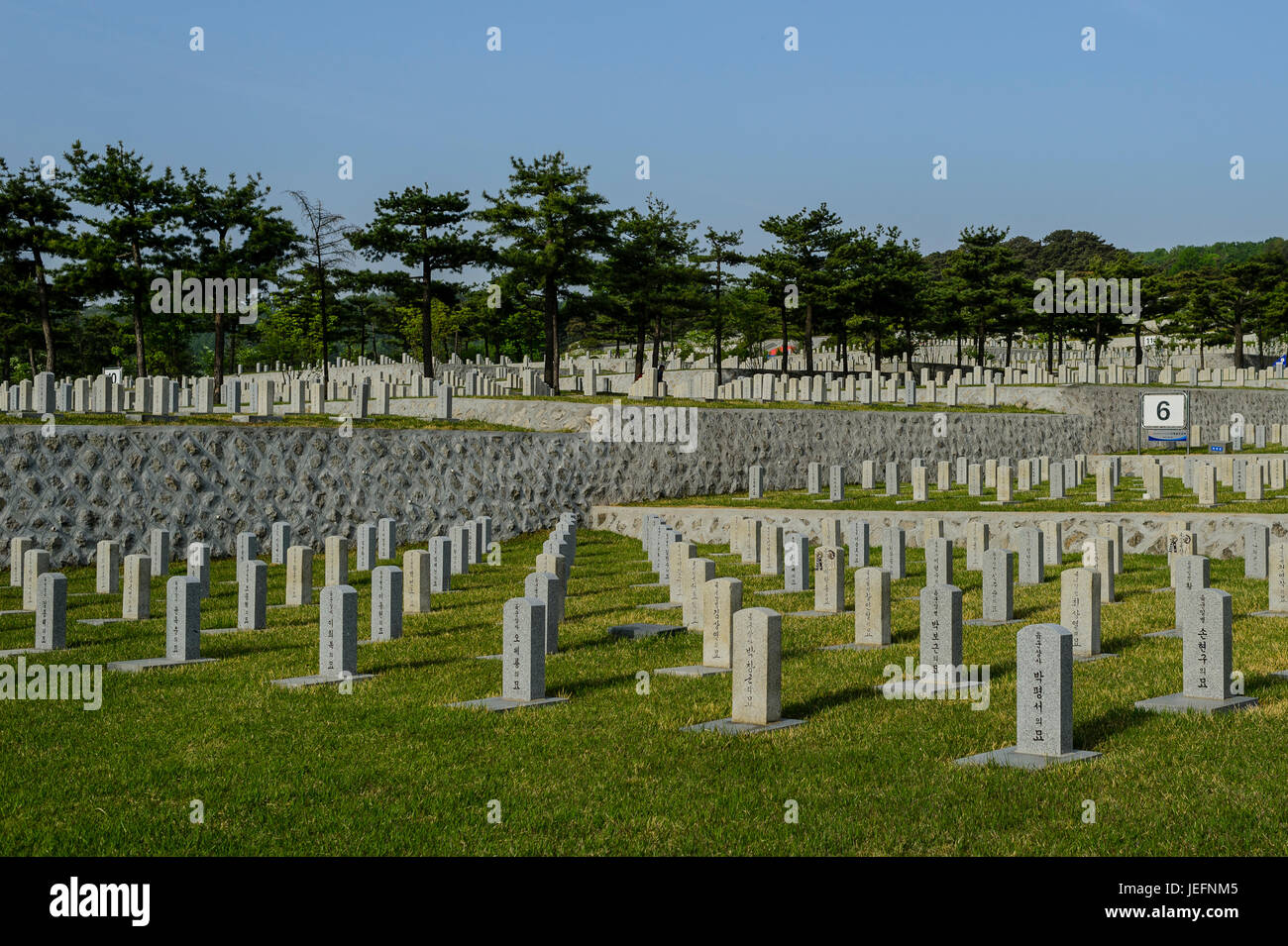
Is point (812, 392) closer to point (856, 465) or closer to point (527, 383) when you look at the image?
point (856, 465)

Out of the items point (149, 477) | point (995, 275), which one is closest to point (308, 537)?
point (149, 477)

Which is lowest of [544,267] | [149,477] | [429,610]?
[429,610]

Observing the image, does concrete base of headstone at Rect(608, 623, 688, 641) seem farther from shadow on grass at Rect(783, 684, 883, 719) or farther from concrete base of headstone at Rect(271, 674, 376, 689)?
shadow on grass at Rect(783, 684, 883, 719)

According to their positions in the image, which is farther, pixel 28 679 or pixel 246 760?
pixel 28 679

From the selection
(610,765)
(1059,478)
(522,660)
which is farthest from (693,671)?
(1059,478)

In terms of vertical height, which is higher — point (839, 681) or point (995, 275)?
point (995, 275)

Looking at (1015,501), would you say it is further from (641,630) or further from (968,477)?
(641,630)

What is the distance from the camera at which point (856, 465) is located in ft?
123

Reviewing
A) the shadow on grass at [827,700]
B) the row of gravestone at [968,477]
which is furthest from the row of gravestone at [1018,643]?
the row of gravestone at [968,477]

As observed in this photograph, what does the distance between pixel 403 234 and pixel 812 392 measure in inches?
591

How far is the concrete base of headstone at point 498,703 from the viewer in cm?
972

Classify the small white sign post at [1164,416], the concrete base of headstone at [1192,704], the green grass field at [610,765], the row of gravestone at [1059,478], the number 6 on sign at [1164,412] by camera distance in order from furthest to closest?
the number 6 on sign at [1164,412] → the small white sign post at [1164,416] → the row of gravestone at [1059,478] → the concrete base of headstone at [1192,704] → the green grass field at [610,765]

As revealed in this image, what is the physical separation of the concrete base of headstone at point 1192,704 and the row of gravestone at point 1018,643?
0.01 metres

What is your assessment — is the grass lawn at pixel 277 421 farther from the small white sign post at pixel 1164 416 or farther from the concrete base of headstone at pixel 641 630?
the small white sign post at pixel 1164 416
